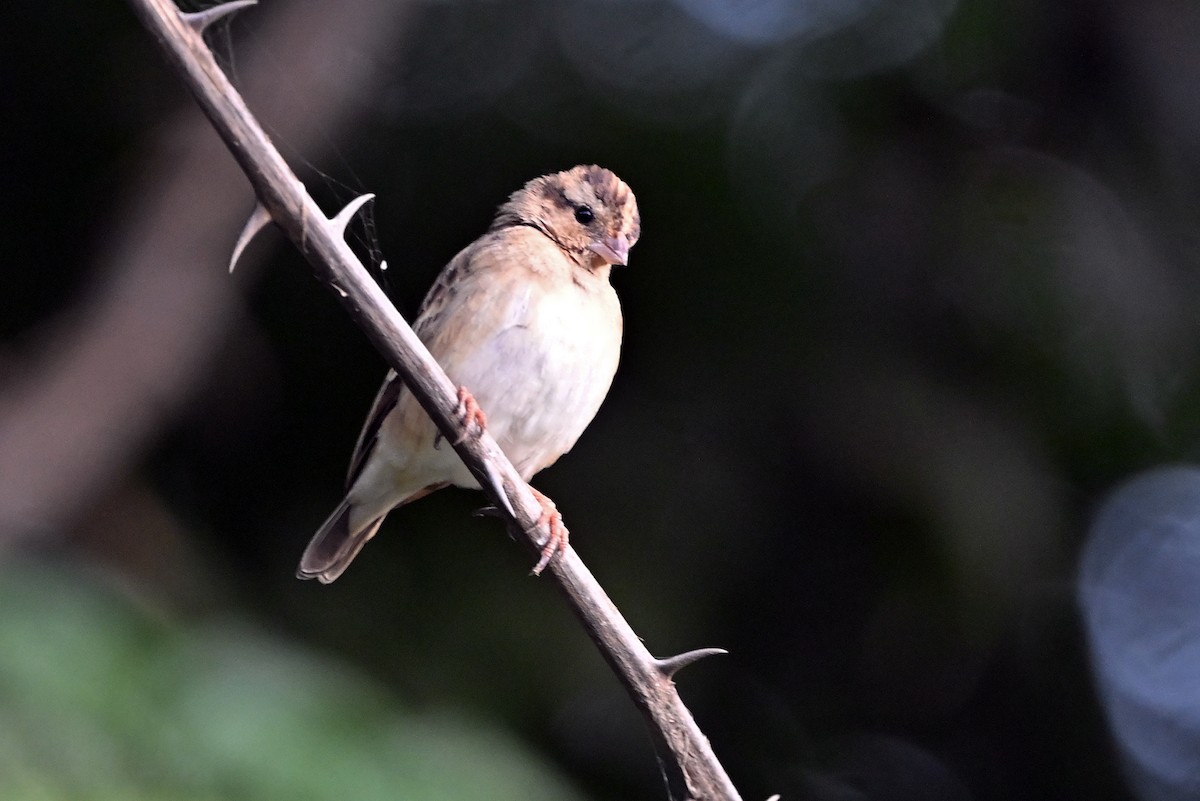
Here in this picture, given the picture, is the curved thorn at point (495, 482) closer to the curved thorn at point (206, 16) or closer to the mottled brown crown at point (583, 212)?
the curved thorn at point (206, 16)

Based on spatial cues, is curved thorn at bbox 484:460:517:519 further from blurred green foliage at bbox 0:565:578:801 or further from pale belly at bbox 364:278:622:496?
pale belly at bbox 364:278:622:496

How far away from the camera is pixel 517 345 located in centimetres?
348

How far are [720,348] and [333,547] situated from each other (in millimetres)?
2113

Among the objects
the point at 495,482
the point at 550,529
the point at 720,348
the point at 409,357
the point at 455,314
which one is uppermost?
the point at 409,357

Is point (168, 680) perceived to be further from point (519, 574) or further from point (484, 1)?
point (484, 1)

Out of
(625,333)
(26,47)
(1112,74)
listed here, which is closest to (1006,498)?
(625,333)

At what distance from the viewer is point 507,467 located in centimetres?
245

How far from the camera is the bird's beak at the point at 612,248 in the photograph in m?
3.71

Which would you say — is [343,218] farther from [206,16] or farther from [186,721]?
[186,721]

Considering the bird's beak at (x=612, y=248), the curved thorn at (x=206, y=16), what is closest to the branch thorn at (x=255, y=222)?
the curved thorn at (x=206, y=16)

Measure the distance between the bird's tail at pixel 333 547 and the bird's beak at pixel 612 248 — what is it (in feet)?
3.30

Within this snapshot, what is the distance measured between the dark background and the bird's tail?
2.80 feet

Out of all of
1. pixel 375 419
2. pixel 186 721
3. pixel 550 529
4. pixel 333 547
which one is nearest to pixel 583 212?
pixel 375 419

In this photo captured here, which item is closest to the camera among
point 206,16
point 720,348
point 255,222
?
point 206,16
